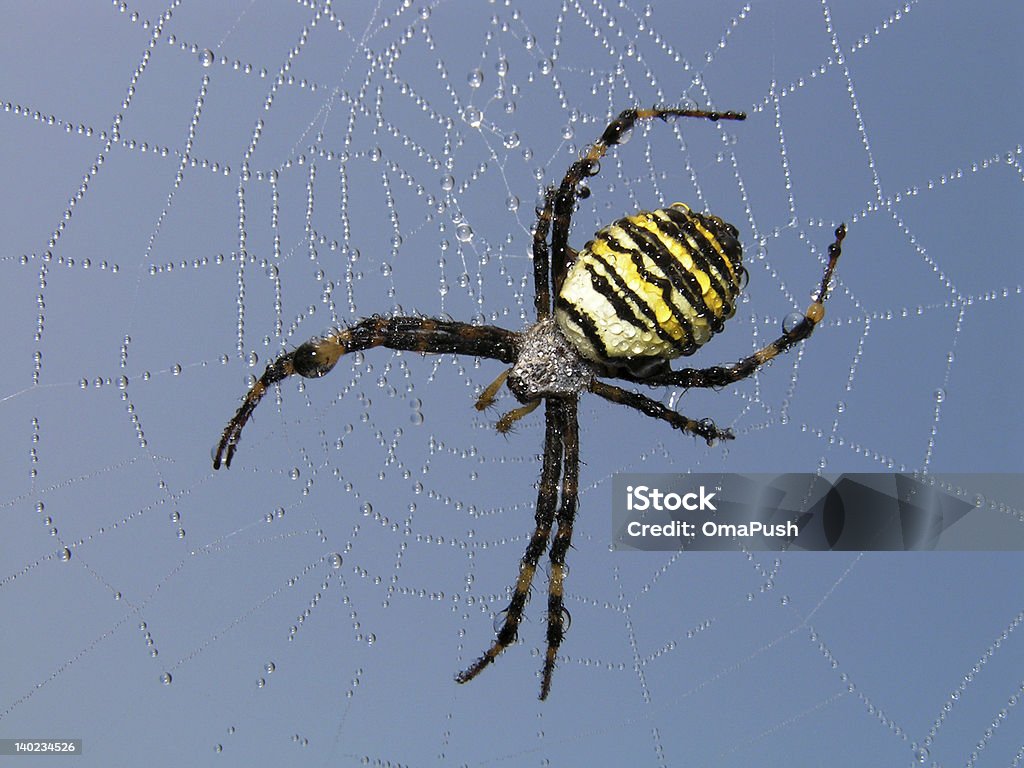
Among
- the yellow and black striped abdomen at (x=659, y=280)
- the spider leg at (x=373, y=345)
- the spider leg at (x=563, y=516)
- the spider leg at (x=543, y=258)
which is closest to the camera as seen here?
the yellow and black striped abdomen at (x=659, y=280)

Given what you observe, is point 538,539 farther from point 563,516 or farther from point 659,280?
point 659,280

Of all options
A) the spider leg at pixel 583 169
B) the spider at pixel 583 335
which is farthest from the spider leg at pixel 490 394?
the spider leg at pixel 583 169

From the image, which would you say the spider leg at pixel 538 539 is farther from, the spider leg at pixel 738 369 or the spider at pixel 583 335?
the spider leg at pixel 738 369

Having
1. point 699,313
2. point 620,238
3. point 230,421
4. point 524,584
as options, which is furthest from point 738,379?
point 230,421

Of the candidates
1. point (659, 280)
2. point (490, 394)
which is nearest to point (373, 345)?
point (490, 394)

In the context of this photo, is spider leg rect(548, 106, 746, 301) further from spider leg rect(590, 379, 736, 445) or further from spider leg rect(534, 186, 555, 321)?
spider leg rect(590, 379, 736, 445)

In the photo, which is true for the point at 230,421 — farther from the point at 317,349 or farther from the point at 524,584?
the point at 524,584
